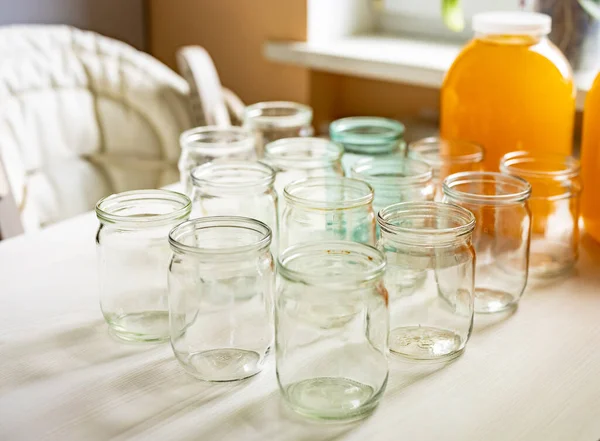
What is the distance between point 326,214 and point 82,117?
886mm

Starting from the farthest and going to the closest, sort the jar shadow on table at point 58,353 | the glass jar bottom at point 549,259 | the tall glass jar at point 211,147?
the tall glass jar at point 211,147
the glass jar bottom at point 549,259
the jar shadow on table at point 58,353

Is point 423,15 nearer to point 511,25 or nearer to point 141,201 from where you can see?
point 511,25

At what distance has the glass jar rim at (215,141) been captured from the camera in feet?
3.68

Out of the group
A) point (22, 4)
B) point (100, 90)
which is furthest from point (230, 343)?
point (22, 4)

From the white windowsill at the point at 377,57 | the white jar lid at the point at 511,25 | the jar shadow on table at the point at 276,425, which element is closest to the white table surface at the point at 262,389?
the jar shadow on table at the point at 276,425

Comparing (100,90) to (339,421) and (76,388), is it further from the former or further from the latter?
(339,421)

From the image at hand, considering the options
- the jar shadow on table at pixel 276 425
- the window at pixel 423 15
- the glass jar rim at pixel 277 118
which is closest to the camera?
the jar shadow on table at pixel 276 425

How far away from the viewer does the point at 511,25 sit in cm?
114

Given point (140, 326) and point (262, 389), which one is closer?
point (262, 389)

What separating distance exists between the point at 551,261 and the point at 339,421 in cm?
45

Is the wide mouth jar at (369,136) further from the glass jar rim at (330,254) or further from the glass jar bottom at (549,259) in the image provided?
the glass jar rim at (330,254)

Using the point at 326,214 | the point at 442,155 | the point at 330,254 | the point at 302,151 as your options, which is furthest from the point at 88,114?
the point at 330,254

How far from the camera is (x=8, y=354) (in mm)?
825

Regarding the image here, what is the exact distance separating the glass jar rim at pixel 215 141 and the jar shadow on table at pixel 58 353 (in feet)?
1.06
